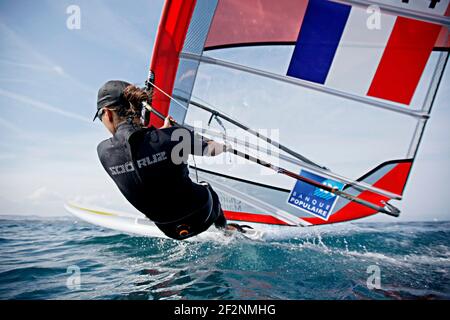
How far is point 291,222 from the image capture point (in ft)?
12.1

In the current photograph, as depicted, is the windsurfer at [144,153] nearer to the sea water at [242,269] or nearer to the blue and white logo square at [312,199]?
the sea water at [242,269]

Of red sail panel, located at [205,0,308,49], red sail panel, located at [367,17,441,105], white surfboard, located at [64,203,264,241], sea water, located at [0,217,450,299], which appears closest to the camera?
sea water, located at [0,217,450,299]

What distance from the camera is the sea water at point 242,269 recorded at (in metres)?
1.92

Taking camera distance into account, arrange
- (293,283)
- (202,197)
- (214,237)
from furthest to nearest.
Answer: (214,237)
(202,197)
(293,283)

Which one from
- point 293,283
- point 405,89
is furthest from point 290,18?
point 293,283

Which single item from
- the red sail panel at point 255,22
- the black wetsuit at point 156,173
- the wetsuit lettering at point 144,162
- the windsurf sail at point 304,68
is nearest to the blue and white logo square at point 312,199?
the windsurf sail at point 304,68

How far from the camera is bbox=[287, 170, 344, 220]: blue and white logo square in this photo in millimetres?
3360

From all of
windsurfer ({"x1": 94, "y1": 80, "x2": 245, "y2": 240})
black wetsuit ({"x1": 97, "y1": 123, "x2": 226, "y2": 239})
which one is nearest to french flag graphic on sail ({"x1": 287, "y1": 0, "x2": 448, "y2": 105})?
windsurfer ({"x1": 94, "y1": 80, "x2": 245, "y2": 240})

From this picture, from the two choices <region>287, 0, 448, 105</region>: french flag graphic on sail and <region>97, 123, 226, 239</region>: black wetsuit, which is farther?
<region>287, 0, 448, 105</region>: french flag graphic on sail

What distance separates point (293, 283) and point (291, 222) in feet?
5.67

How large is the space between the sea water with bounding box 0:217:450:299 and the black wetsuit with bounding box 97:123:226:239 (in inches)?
22.1

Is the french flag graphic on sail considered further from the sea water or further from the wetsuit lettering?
the wetsuit lettering

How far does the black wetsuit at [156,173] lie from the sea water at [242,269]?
560 mm
